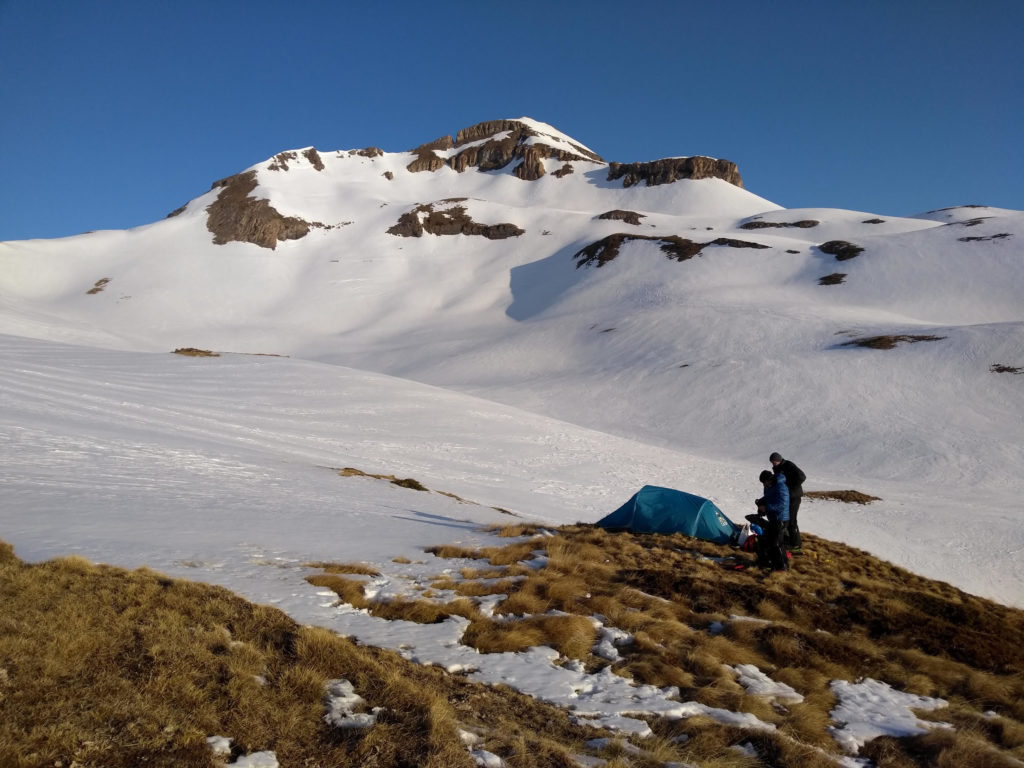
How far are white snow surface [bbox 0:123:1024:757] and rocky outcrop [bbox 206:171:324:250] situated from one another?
9.76 feet

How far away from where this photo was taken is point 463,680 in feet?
21.9

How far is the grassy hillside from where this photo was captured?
4699mm

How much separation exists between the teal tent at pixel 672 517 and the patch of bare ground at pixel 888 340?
4027 centimetres

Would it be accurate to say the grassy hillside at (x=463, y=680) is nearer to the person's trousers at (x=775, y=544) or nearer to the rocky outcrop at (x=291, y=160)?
the person's trousers at (x=775, y=544)

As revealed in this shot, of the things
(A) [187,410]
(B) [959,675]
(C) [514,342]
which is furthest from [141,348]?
(B) [959,675]

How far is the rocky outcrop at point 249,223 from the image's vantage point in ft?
373

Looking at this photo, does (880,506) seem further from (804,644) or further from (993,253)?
(993,253)

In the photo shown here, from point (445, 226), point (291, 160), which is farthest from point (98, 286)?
point (291, 160)

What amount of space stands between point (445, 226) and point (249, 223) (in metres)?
38.5

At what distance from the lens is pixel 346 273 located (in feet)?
346

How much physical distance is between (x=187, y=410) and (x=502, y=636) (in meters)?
21.7

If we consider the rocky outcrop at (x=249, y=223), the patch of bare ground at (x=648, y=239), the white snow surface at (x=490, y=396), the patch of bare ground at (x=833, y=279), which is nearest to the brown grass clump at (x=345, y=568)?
the white snow surface at (x=490, y=396)

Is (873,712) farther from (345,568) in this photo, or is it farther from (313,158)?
(313,158)

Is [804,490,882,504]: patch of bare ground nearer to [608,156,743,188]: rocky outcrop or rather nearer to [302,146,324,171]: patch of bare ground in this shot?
[608,156,743,188]: rocky outcrop
